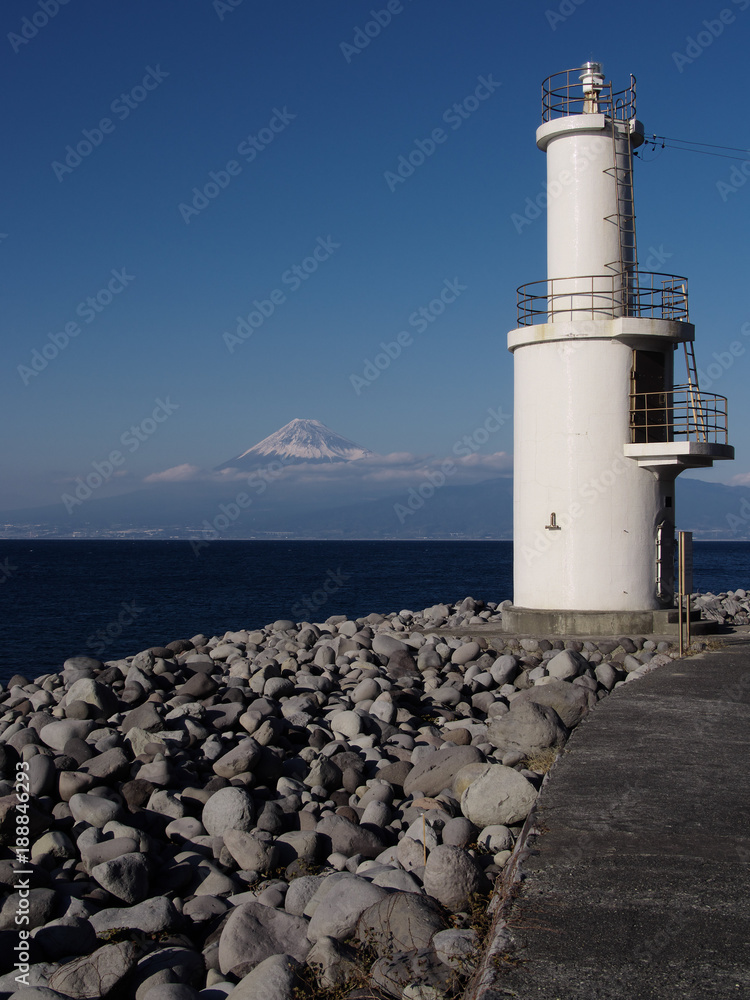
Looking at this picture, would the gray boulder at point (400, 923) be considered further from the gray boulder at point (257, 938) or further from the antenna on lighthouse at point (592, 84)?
the antenna on lighthouse at point (592, 84)

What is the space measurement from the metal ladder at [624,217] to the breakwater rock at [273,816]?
6.21 m

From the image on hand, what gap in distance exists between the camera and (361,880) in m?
6.09

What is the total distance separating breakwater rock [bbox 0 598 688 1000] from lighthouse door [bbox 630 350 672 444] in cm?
349

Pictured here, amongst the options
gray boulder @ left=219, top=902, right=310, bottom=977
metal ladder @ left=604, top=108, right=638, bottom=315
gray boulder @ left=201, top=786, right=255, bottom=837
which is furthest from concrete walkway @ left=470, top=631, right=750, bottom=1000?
metal ladder @ left=604, top=108, right=638, bottom=315

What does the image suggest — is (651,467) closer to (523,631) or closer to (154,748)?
(523,631)

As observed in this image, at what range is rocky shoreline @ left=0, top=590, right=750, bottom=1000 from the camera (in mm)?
5547

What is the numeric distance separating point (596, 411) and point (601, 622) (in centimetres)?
343

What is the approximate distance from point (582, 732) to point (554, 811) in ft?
7.71

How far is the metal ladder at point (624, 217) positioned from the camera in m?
15.9

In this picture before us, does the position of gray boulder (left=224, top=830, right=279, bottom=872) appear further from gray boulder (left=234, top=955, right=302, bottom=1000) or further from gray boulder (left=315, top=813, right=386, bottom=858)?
gray boulder (left=234, top=955, right=302, bottom=1000)

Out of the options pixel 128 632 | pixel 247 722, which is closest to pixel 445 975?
pixel 247 722

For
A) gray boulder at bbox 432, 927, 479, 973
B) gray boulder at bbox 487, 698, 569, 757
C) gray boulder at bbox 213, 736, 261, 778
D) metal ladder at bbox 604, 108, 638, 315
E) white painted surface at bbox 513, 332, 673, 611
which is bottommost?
gray boulder at bbox 213, 736, 261, 778

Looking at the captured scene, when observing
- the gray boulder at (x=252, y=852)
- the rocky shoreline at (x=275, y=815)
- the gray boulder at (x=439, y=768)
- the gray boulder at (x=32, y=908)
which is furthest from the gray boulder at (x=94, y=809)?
the gray boulder at (x=439, y=768)

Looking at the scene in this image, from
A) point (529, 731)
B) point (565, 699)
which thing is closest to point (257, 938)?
point (529, 731)
